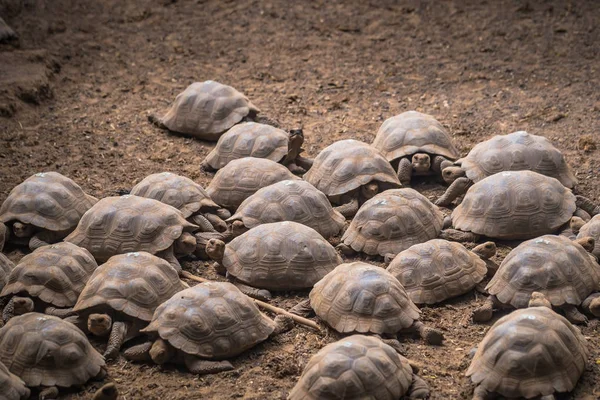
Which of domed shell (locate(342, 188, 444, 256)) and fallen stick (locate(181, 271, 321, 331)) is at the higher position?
domed shell (locate(342, 188, 444, 256))

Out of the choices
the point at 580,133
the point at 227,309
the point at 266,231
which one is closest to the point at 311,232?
the point at 266,231

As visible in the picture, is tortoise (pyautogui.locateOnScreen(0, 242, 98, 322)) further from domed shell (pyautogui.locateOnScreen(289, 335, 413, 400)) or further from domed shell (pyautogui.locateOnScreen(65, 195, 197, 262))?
domed shell (pyautogui.locateOnScreen(289, 335, 413, 400))

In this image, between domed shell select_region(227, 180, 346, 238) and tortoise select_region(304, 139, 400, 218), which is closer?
domed shell select_region(227, 180, 346, 238)

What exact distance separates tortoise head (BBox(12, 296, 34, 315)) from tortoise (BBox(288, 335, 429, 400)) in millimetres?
2248

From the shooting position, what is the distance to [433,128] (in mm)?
9547

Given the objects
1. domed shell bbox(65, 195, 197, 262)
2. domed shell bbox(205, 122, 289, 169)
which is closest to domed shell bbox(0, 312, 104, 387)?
domed shell bbox(65, 195, 197, 262)

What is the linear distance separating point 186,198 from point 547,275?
3381mm

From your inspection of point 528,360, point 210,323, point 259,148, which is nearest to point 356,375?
point 528,360

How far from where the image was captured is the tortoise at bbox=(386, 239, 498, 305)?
7039mm

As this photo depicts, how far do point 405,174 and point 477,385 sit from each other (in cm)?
361

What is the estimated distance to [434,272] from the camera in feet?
23.2

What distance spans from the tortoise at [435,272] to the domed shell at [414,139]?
2.29 m

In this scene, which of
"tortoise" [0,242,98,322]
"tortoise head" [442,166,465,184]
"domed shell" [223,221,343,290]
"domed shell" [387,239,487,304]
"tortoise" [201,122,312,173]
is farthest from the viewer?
"tortoise" [201,122,312,173]

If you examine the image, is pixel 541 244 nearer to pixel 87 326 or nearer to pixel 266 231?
pixel 266 231
